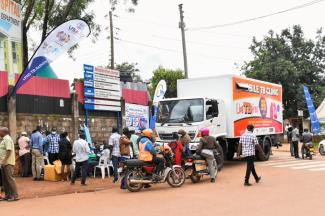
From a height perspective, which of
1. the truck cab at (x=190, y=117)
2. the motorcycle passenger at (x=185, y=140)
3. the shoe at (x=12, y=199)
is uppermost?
the truck cab at (x=190, y=117)

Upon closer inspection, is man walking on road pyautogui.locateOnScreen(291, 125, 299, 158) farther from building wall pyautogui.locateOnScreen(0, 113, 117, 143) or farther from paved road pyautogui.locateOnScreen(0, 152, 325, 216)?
paved road pyautogui.locateOnScreen(0, 152, 325, 216)

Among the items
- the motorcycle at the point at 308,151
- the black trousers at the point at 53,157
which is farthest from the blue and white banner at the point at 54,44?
the motorcycle at the point at 308,151

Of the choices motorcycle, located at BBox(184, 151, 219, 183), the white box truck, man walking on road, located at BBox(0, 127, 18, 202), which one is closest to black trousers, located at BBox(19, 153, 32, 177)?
man walking on road, located at BBox(0, 127, 18, 202)

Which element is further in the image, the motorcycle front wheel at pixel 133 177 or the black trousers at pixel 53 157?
the black trousers at pixel 53 157

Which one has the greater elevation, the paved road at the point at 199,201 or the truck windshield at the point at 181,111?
the truck windshield at the point at 181,111

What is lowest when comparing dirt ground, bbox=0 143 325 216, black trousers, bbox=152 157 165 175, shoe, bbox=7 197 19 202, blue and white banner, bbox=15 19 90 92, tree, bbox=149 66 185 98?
dirt ground, bbox=0 143 325 216

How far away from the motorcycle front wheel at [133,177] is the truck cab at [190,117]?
4317 mm

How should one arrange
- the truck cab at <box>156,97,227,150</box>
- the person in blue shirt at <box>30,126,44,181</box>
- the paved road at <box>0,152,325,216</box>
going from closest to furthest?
the paved road at <box>0,152,325,216</box>
the person in blue shirt at <box>30,126,44,181</box>
the truck cab at <box>156,97,227,150</box>

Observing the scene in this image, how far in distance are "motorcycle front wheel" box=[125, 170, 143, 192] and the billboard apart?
8574mm

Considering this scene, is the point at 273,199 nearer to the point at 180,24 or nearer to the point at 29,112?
the point at 29,112

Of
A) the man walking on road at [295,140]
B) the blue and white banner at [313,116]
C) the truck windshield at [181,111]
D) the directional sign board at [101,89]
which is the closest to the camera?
the truck windshield at [181,111]

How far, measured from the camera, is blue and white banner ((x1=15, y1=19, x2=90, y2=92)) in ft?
51.3

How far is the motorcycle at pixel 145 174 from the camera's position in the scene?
39.5ft

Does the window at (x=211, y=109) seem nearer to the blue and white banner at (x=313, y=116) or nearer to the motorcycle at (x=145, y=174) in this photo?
the motorcycle at (x=145, y=174)
